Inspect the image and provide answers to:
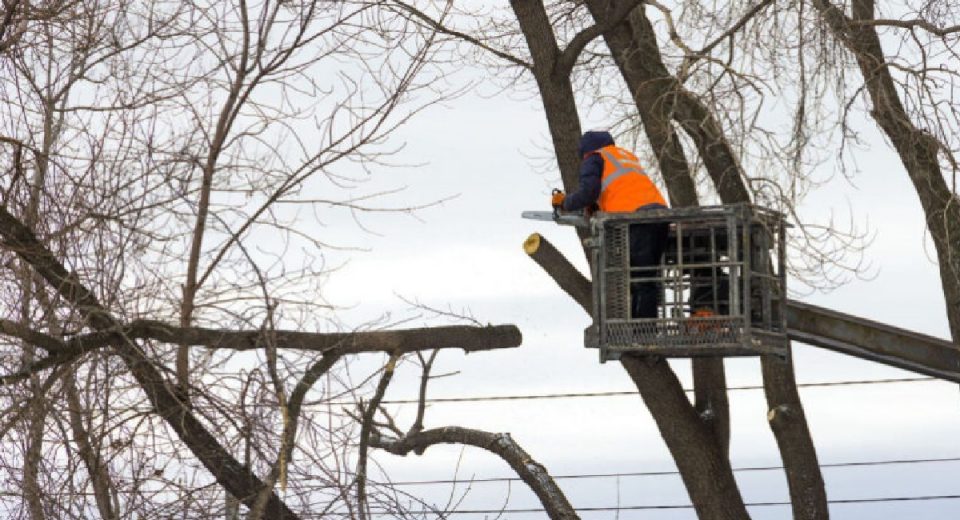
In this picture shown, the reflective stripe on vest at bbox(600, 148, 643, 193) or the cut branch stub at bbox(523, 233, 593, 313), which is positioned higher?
the cut branch stub at bbox(523, 233, 593, 313)

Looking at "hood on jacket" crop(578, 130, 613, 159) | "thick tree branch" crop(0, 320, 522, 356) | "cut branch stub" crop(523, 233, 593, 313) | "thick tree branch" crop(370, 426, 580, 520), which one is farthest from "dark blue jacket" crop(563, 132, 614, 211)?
"thick tree branch" crop(370, 426, 580, 520)

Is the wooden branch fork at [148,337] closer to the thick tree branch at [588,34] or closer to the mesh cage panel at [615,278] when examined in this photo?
the mesh cage panel at [615,278]

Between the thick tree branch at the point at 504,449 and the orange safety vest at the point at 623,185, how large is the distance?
110 inches

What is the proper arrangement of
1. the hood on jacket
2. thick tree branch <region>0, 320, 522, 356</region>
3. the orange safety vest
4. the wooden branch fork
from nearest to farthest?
1. the wooden branch fork
2. thick tree branch <region>0, 320, 522, 356</region>
3. the orange safety vest
4. the hood on jacket

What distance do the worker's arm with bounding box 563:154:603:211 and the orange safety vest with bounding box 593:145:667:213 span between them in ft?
0.12

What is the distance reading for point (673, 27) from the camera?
12.9m

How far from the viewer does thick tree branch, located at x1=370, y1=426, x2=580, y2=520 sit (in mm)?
11617

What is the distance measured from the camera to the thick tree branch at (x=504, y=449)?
38.1ft

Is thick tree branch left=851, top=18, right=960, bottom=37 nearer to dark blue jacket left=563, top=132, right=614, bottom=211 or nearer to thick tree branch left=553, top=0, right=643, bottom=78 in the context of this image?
thick tree branch left=553, top=0, right=643, bottom=78

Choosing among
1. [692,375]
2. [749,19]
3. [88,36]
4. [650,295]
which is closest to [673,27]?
[749,19]

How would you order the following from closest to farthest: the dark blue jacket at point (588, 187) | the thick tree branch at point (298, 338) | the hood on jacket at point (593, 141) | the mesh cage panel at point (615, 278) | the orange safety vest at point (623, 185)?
the thick tree branch at point (298, 338) < the mesh cage panel at point (615, 278) < the orange safety vest at point (623, 185) < the dark blue jacket at point (588, 187) < the hood on jacket at point (593, 141)

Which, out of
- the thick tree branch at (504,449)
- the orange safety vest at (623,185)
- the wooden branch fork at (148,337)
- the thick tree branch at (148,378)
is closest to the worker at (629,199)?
the orange safety vest at (623,185)

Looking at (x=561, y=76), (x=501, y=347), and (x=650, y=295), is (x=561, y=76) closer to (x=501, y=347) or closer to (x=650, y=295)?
(x=501, y=347)

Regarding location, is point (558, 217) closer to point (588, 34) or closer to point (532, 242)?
point (532, 242)
